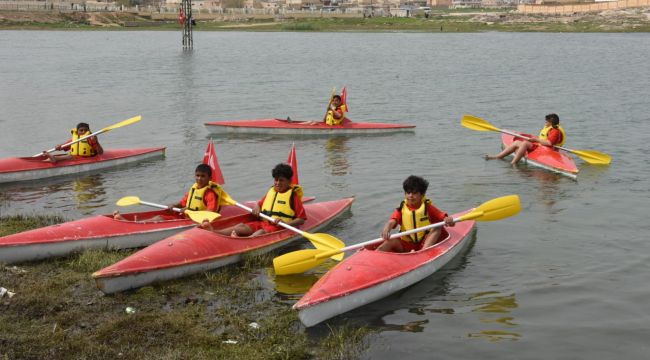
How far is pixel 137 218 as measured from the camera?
11703mm

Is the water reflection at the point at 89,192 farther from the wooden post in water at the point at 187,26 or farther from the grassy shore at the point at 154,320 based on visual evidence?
the wooden post in water at the point at 187,26

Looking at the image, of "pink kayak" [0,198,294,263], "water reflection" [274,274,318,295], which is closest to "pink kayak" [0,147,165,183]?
"pink kayak" [0,198,294,263]

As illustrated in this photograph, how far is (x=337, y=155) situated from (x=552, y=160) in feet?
18.7

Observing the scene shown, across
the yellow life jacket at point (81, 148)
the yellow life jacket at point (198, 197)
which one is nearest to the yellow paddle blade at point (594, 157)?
the yellow life jacket at point (198, 197)

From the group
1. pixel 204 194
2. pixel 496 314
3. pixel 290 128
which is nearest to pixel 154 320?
pixel 204 194

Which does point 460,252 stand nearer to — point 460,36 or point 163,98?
point 163,98

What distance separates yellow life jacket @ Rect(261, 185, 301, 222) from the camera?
36.8ft

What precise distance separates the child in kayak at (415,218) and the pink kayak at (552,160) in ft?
24.1

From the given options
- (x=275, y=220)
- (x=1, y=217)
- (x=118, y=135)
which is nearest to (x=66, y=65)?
(x=118, y=135)

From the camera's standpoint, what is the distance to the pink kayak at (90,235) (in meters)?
10.2

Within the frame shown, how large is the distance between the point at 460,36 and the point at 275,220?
69186 mm

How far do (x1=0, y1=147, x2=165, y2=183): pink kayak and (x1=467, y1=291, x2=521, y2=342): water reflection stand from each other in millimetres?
10512

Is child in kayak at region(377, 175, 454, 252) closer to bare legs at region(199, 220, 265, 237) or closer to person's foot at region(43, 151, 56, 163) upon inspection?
bare legs at region(199, 220, 265, 237)

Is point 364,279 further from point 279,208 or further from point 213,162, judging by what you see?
point 213,162
